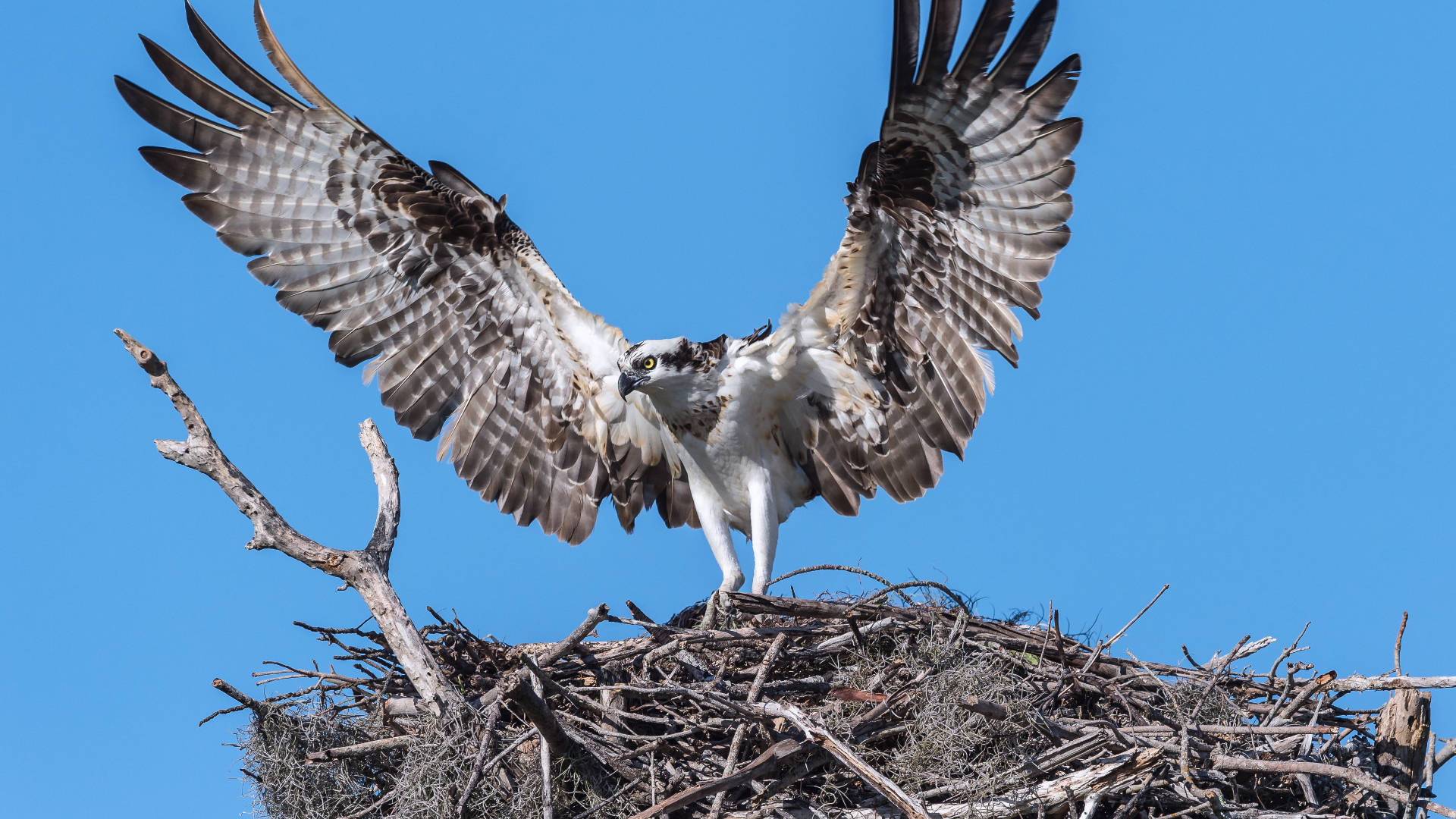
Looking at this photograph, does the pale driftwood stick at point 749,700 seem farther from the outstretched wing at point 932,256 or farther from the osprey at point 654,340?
the outstretched wing at point 932,256

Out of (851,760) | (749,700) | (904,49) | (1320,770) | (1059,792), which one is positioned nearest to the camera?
(851,760)

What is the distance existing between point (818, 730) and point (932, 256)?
10.3ft

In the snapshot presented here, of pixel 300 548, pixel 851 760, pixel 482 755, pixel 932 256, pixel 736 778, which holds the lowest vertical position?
pixel 851 760

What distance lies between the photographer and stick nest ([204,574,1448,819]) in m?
5.58

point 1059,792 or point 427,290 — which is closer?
point 1059,792

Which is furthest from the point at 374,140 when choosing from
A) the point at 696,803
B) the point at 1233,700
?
the point at 1233,700

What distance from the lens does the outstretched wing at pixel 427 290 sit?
792 cm

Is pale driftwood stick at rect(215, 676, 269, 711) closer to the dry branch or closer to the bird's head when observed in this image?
the dry branch

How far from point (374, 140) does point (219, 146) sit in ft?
2.97

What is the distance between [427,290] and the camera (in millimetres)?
8297

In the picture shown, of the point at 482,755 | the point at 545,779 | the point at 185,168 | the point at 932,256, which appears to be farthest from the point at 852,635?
the point at 185,168

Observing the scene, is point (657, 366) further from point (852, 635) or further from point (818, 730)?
point (818, 730)

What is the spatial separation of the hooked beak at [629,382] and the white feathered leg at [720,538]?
93 centimetres

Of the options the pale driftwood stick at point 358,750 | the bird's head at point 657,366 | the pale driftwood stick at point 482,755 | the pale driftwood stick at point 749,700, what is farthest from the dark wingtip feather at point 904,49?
the pale driftwood stick at point 358,750
